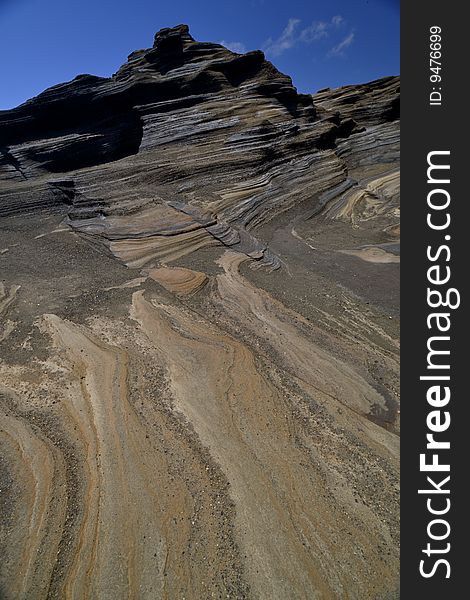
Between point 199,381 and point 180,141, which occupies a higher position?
point 180,141

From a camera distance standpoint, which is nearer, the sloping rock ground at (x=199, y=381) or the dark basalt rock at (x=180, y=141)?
the sloping rock ground at (x=199, y=381)

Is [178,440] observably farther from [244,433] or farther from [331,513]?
[331,513]

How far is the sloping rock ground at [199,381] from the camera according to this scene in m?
4.15

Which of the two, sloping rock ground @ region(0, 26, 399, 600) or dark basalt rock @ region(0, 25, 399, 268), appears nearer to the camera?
sloping rock ground @ region(0, 26, 399, 600)

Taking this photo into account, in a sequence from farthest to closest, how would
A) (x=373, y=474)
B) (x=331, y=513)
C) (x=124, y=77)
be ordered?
(x=124, y=77), (x=373, y=474), (x=331, y=513)

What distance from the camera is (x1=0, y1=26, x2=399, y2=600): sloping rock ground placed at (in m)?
4.15

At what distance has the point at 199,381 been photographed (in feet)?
22.7

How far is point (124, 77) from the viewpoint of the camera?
2439 centimetres

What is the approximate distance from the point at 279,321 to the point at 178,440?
4276 millimetres

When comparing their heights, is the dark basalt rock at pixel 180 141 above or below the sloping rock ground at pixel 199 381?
above

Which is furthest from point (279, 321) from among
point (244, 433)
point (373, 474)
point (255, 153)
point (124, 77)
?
point (124, 77)

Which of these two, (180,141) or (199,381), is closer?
(199,381)

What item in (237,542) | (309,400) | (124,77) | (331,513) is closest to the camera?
(237,542)

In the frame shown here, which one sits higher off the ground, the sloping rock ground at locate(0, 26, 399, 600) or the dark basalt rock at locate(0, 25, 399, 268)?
the dark basalt rock at locate(0, 25, 399, 268)
